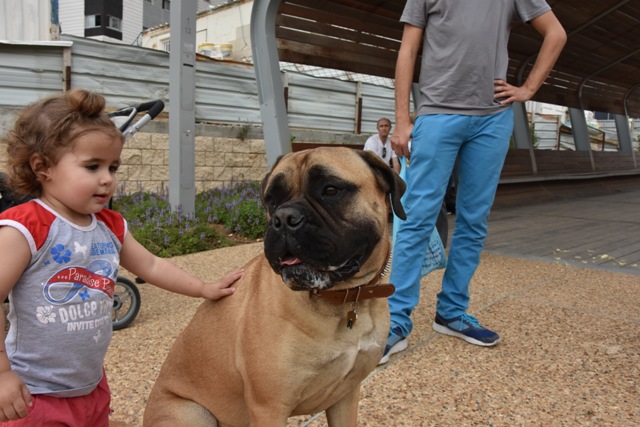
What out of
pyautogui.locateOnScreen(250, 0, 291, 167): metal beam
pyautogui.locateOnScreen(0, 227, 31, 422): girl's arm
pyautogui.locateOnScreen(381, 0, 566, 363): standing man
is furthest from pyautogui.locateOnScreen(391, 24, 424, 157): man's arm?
pyautogui.locateOnScreen(250, 0, 291, 167): metal beam

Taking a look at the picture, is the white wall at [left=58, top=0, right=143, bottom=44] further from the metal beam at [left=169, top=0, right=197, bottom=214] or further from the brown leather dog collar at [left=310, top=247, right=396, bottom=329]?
the brown leather dog collar at [left=310, top=247, right=396, bottom=329]

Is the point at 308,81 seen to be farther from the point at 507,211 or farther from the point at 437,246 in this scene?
the point at 437,246

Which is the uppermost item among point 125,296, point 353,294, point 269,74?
point 269,74

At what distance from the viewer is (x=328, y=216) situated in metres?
1.98

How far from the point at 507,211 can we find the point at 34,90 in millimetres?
8028

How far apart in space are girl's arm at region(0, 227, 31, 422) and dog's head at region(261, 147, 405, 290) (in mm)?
780

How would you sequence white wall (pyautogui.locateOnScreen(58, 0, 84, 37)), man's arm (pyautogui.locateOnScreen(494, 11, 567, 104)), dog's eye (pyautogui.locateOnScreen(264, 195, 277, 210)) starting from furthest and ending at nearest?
white wall (pyautogui.locateOnScreen(58, 0, 84, 37)) → man's arm (pyautogui.locateOnScreen(494, 11, 567, 104)) → dog's eye (pyautogui.locateOnScreen(264, 195, 277, 210))

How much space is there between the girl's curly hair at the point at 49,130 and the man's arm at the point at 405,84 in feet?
6.57

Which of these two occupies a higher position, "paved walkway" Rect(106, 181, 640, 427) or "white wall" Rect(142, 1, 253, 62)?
"white wall" Rect(142, 1, 253, 62)

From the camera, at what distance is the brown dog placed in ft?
6.29

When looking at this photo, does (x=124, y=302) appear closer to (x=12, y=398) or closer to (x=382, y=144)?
(x=12, y=398)

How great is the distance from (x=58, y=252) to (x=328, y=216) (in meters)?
0.90

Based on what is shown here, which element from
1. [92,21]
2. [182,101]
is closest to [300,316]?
[182,101]

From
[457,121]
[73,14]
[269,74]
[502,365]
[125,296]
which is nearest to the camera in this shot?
[502,365]
